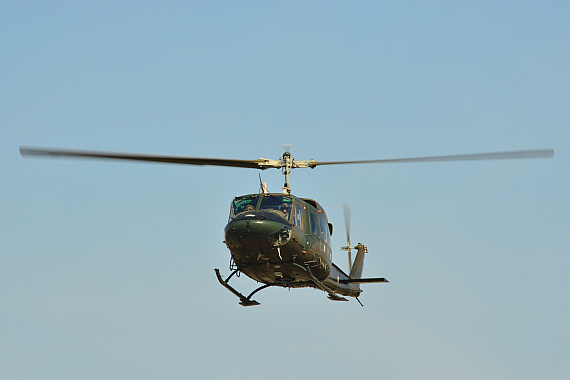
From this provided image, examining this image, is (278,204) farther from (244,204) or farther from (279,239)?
(279,239)

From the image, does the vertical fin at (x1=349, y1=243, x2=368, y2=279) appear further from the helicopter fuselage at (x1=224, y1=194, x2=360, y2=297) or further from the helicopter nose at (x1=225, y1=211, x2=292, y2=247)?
the helicopter nose at (x1=225, y1=211, x2=292, y2=247)

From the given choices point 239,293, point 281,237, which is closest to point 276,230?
point 281,237

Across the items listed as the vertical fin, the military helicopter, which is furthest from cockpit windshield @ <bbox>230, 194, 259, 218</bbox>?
the vertical fin

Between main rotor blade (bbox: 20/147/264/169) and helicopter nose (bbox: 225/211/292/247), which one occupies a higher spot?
main rotor blade (bbox: 20/147/264/169)

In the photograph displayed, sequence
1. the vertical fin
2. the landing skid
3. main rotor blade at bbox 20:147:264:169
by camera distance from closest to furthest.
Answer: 1. main rotor blade at bbox 20:147:264:169
2. the landing skid
3. the vertical fin

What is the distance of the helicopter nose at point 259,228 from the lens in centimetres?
2564

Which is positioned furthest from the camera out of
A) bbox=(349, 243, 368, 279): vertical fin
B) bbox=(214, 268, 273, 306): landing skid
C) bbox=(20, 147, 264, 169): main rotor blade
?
bbox=(349, 243, 368, 279): vertical fin

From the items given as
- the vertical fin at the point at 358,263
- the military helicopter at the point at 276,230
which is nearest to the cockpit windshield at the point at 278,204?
the military helicopter at the point at 276,230

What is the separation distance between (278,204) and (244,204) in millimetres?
1345

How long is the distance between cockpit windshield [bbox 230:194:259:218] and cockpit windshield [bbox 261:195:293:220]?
0.36m

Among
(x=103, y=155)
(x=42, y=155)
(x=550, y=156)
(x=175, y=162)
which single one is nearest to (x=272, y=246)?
(x=175, y=162)

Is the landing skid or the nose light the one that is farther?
the landing skid

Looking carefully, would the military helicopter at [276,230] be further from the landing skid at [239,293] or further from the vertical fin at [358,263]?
the vertical fin at [358,263]

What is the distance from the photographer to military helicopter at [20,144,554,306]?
25.7m
